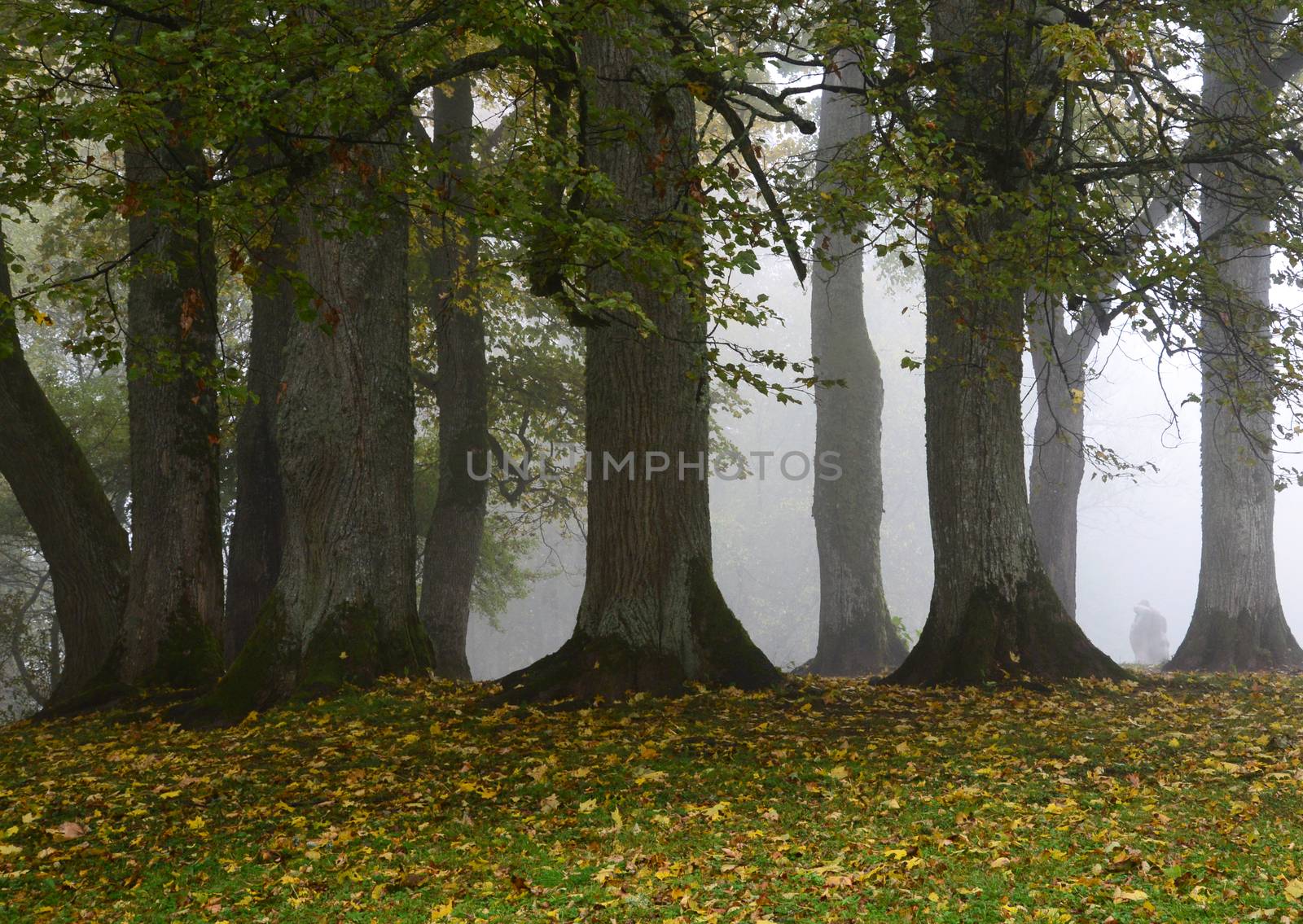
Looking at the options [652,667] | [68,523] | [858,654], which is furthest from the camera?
[858,654]

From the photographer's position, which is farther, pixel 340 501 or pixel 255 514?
pixel 255 514

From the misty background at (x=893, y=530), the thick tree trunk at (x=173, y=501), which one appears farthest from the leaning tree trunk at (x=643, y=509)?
the misty background at (x=893, y=530)

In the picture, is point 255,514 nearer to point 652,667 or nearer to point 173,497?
point 173,497

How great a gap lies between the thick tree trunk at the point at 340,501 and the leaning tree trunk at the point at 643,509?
48.4 inches

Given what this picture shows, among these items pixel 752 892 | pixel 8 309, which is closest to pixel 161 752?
pixel 8 309

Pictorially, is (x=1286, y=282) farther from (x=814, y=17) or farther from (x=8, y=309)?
(x=8, y=309)

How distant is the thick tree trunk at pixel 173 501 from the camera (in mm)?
9297

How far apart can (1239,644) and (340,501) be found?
1079cm

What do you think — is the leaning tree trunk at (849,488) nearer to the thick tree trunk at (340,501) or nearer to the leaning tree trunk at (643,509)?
the leaning tree trunk at (643,509)

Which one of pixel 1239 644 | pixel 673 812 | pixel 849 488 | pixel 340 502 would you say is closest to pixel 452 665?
pixel 340 502

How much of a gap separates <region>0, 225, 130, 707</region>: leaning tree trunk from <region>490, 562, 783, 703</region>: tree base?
4039 millimetres

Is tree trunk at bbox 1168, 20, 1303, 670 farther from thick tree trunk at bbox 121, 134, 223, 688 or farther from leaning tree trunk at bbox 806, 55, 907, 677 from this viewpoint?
thick tree trunk at bbox 121, 134, 223, 688

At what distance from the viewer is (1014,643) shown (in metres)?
8.77

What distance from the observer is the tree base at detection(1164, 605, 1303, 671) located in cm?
1303
